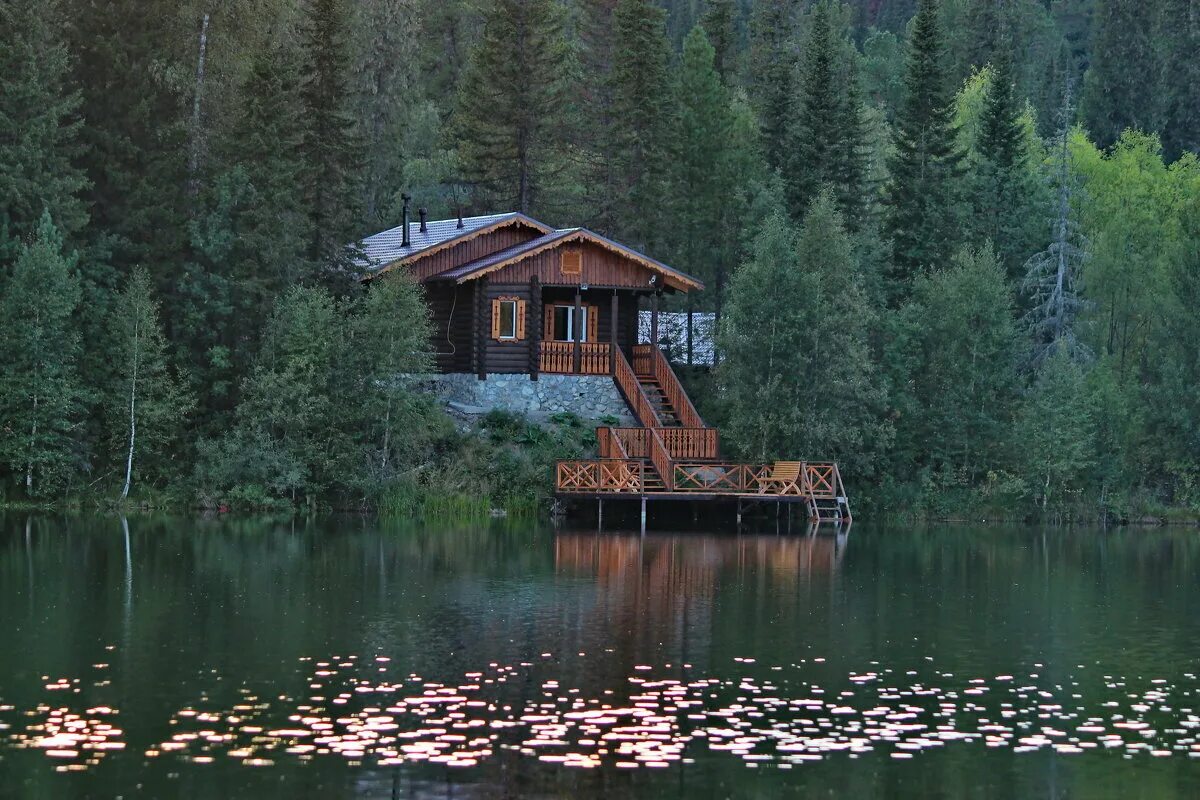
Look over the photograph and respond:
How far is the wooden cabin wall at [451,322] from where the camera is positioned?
56.5 meters

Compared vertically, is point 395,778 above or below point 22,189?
below

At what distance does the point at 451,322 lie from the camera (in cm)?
5706

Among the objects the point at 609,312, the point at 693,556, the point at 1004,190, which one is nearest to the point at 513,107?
the point at 609,312

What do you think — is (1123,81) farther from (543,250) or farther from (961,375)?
(543,250)

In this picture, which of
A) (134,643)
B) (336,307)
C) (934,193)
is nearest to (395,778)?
(134,643)

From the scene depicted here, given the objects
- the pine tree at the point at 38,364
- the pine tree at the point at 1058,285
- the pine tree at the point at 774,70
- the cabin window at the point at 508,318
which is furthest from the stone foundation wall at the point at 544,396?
the pine tree at the point at 1058,285

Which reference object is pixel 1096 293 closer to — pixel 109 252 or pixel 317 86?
pixel 317 86

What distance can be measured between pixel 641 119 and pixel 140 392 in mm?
25251

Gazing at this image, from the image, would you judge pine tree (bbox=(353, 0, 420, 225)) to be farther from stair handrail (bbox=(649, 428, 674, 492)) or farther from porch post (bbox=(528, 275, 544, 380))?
stair handrail (bbox=(649, 428, 674, 492))

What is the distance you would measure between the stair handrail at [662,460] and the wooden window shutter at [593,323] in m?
7.82

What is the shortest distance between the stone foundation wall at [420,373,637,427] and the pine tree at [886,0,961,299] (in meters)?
13.2

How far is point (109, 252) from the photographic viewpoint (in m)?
52.6

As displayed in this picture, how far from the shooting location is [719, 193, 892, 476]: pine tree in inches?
2060

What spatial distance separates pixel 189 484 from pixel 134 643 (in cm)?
2480
